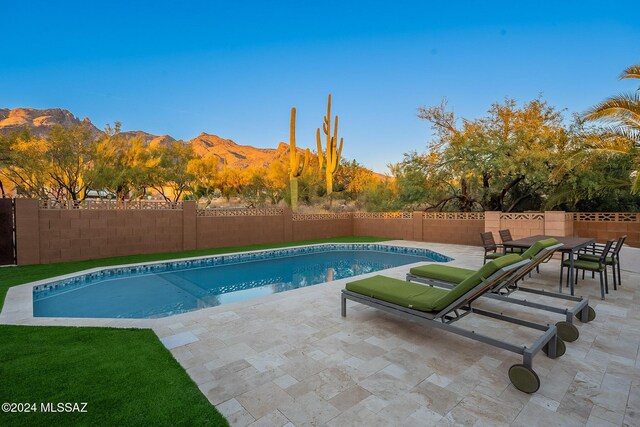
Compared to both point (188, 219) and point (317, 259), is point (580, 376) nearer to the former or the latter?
point (317, 259)

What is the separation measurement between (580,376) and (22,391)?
4.74 m

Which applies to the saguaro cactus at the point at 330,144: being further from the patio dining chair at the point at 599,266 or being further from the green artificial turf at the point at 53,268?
the patio dining chair at the point at 599,266

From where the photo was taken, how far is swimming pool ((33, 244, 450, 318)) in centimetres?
594

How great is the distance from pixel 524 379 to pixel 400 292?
4.96 feet

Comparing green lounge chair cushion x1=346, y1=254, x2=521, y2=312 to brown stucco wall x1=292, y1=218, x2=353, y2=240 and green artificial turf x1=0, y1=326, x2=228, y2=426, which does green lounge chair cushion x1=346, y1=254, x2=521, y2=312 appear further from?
brown stucco wall x1=292, y1=218, x2=353, y2=240

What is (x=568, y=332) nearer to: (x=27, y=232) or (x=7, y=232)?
(x=27, y=232)

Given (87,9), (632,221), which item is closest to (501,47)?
(632,221)

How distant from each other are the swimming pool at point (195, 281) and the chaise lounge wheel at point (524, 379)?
5.18 m

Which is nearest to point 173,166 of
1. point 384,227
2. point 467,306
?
point 384,227

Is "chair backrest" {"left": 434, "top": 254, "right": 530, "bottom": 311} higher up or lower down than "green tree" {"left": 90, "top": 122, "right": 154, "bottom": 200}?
lower down

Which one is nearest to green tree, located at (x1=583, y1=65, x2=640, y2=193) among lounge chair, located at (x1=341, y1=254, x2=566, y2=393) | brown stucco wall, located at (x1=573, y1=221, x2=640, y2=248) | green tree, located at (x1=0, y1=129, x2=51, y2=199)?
brown stucco wall, located at (x1=573, y1=221, x2=640, y2=248)

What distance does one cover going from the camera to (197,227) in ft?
41.1

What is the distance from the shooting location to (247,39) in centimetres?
1762

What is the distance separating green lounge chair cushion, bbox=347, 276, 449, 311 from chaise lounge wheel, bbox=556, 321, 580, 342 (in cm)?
128
